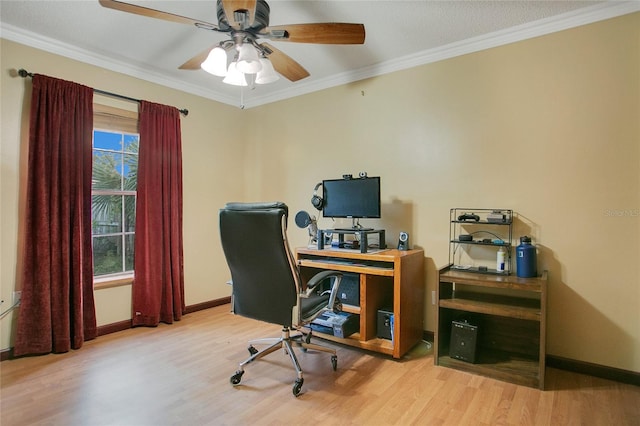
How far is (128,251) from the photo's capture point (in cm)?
355

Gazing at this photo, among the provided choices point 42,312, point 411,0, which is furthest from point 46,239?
point 411,0

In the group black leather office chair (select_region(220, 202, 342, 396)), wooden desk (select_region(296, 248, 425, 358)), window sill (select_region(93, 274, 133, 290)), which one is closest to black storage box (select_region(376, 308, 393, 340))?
wooden desk (select_region(296, 248, 425, 358))

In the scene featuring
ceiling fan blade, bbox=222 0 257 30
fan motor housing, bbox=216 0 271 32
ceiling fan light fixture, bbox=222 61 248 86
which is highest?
fan motor housing, bbox=216 0 271 32

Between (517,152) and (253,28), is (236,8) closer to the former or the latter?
(253,28)

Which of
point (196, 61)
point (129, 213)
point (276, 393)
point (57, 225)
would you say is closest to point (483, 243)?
point (276, 393)

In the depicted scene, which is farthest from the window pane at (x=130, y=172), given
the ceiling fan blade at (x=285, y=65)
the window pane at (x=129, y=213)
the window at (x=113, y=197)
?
the ceiling fan blade at (x=285, y=65)

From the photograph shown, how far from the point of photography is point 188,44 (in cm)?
301

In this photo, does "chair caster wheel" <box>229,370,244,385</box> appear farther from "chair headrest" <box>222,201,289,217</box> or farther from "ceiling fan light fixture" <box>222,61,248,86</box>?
"ceiling fan light fixture" <box>222,61,248,86</box>

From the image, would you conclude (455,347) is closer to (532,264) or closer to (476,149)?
(532,264)

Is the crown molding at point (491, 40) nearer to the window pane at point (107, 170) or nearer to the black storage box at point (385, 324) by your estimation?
the window pane at point (107, 170)

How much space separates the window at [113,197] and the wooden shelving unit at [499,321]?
3077 millimetres

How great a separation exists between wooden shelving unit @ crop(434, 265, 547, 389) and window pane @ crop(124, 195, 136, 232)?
3.04 meters

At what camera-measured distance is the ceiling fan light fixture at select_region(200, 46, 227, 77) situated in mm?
2213

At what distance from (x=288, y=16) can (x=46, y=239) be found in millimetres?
2614
